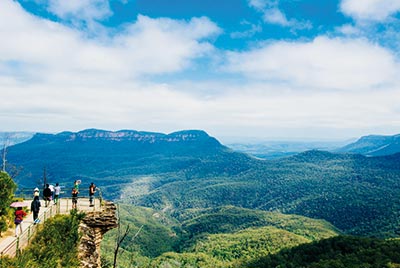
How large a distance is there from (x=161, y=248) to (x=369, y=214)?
111 m

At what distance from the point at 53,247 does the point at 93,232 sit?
5.46 metres

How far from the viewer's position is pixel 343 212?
6890 inches

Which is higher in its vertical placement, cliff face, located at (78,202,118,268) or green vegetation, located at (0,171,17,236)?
green vegetation, located at (0,171,17,236)

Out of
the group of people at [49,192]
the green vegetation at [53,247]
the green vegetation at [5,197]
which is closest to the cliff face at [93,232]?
the green vegetation at [53,247]

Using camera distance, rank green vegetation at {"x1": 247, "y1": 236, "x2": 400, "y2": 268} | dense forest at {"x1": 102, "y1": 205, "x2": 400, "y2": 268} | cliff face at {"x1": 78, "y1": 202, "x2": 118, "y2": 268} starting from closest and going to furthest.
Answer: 1. cliff face at {"x1": 78, "y1": 202, "x2": 118, "y2": 268}
2. green vegetation at {"x1": 247, "y1": 236, "x2": 400, "y2": 268}
3. dense forest at {"x1": 102, "y1": 205, "x2": 400, "y2": 268}

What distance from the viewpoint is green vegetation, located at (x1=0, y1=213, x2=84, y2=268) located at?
16.3 metres

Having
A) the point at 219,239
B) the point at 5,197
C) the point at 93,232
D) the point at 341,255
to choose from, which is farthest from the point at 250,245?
the point at 5,197

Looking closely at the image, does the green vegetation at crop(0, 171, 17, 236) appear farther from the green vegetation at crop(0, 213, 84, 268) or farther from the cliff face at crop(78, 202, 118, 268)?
the cliff face at crop(78, 202, 118, 268)

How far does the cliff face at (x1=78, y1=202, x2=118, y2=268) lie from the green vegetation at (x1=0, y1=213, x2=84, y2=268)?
3.60 ft

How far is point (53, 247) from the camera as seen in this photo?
1898 cm

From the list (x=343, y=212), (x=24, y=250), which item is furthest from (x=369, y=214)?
(x=24, y=250)

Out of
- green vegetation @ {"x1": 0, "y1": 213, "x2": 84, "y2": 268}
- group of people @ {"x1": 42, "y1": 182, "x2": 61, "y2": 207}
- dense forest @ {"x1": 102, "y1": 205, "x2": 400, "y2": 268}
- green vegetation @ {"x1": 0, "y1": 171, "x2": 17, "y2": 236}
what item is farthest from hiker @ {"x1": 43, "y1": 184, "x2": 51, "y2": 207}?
dense forest @ {"x1": 102, "y1": 205, "x2": 400, "y2": 268}

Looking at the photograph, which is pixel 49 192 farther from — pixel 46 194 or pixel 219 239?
pixel 219 239

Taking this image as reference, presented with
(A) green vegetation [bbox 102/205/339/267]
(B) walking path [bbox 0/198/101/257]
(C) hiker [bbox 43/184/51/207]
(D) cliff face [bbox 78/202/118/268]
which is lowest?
(A) green vegetation [bbox 102/205/339/267]
